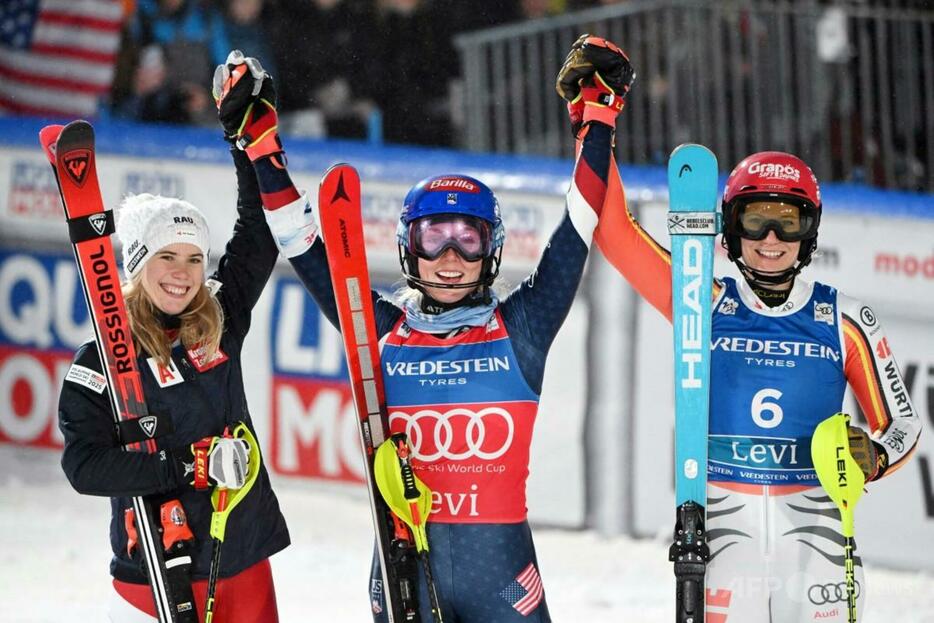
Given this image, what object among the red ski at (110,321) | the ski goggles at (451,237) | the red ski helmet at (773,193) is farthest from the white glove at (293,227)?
the red ski helmet at (773,193)

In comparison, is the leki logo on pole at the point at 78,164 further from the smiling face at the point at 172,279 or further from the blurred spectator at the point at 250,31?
the blurred spectator at the point at 250,31

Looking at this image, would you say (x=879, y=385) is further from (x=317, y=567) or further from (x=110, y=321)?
(x=317, y=567)

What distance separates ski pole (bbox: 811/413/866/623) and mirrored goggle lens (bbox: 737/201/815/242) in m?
0.53

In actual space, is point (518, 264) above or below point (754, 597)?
above

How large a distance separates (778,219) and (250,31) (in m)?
5.67

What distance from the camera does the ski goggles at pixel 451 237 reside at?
425 cm

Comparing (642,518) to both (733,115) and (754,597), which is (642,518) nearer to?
(733,115)

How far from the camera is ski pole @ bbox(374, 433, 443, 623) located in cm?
411

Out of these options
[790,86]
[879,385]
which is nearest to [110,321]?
[879,385]

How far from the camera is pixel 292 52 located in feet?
30.7

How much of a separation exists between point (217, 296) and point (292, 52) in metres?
5.11

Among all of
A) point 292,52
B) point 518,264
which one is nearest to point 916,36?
point 518,264

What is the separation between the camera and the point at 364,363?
4.29 meters

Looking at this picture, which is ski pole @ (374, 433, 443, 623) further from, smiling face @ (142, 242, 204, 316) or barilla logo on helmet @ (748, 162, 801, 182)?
barilla logo on helmet @ (748, 162, 801, 182)
